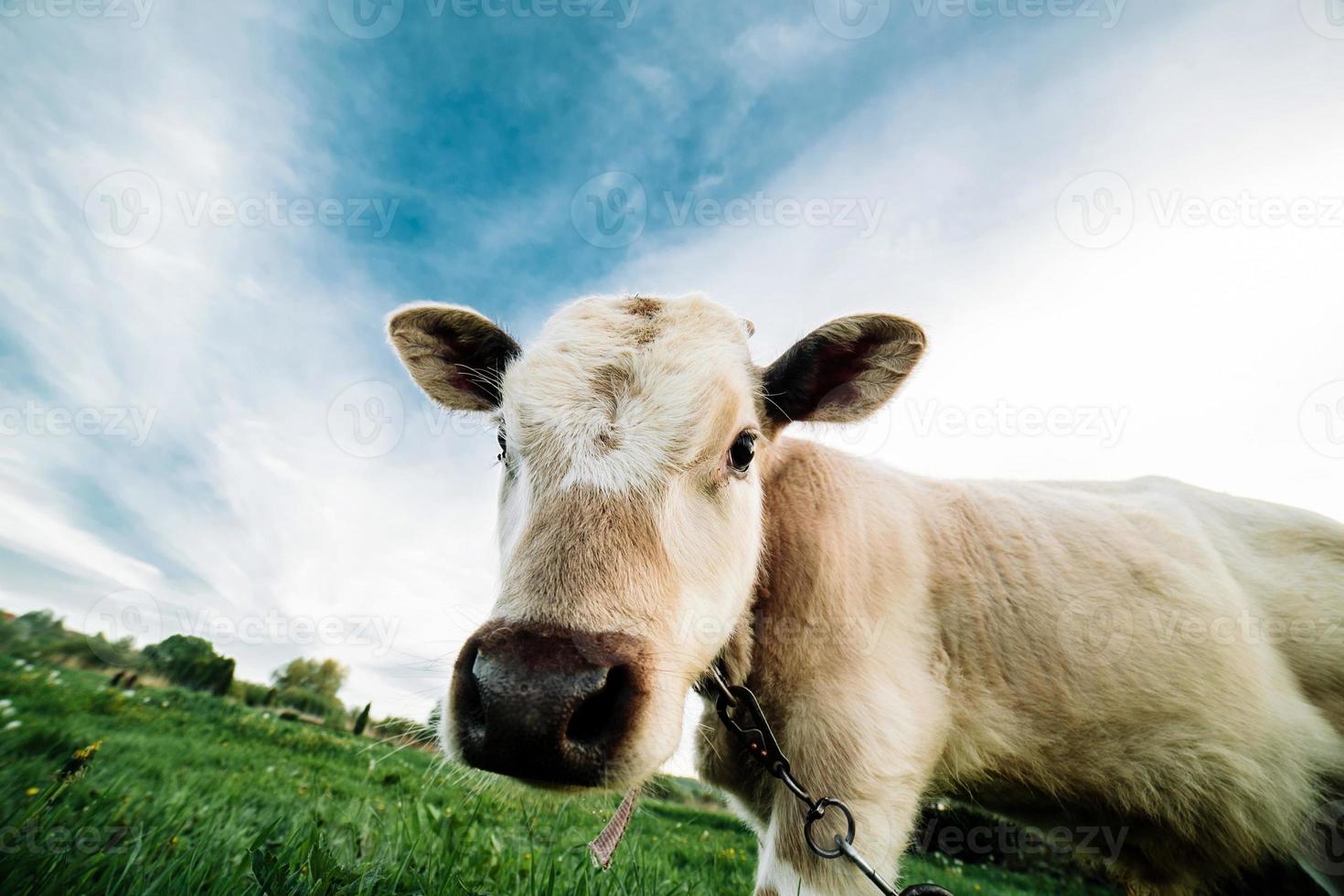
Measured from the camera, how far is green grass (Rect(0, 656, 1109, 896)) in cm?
194

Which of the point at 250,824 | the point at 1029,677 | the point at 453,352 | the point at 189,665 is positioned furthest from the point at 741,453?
the point at 189,665

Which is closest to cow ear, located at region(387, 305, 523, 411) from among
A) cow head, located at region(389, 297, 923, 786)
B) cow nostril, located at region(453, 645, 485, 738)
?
cow head, located at region(389, 297, 923, 786)

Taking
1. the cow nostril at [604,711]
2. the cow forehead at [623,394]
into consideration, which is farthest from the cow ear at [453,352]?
the cow nostril at [604,711]

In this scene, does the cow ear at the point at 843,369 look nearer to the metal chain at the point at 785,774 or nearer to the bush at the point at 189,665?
the metal chain at the point at 785,774

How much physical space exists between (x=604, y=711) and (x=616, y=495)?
729 millimetres

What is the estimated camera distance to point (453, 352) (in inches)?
137

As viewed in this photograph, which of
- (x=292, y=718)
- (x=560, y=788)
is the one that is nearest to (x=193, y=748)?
(x=292, y=718)

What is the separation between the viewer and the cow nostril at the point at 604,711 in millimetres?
1675

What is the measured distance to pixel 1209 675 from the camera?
130 inches

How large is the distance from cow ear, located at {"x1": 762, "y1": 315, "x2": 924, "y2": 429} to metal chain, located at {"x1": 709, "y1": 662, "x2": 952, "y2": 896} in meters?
1.31

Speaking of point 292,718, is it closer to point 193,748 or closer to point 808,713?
point 193,748

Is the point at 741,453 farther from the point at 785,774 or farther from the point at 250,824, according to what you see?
the point at 250,824

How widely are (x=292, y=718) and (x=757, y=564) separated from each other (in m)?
7.31

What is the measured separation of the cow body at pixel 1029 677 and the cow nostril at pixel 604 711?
43.1 inches
